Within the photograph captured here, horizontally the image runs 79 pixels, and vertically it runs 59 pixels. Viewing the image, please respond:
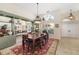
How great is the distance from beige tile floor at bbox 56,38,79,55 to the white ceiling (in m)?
0.44

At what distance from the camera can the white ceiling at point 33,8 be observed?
2.42m

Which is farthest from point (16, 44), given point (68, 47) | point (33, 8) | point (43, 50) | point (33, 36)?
point (68, 47)


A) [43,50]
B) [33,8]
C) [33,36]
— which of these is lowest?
[43,50]

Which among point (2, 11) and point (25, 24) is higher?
point (2, 11)

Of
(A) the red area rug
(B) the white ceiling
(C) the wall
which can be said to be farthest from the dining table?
(C) the wall

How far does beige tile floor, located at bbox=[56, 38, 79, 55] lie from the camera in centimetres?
241

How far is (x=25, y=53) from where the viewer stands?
2.46 meters

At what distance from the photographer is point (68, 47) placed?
2422 mm

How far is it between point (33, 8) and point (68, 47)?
2.69ft

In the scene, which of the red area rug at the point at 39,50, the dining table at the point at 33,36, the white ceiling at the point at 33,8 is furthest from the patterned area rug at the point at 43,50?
the white ceiling at the point at 33,8

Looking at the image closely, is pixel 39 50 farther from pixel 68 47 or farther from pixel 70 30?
pixel 70 30
